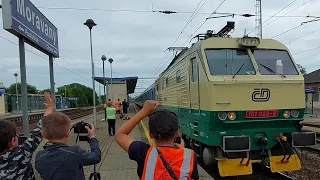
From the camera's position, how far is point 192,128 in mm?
8070

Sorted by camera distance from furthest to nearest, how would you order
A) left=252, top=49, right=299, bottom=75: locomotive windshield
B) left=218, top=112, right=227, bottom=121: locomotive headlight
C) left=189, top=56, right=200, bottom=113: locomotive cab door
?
1. left=189, top=56, right=200, bottom=113: locomotive cab door
2. left=252, top=49, right=299, bottom=75: locomotive windshield
3. left=218, top=112, right=227, bottom=121: locomotive headlight

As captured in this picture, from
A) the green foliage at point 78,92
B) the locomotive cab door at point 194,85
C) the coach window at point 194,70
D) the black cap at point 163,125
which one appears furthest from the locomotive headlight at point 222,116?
the green foliage at point 78,92

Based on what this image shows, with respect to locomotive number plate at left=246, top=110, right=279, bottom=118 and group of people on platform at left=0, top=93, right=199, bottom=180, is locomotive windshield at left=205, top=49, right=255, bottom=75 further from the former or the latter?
group of people on platform at left=0, top=93, right=199, bottom=180

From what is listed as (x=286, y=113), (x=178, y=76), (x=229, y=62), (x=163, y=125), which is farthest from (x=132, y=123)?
(x=178, y=76)

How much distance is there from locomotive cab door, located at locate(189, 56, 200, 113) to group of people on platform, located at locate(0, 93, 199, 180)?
457 centimetres

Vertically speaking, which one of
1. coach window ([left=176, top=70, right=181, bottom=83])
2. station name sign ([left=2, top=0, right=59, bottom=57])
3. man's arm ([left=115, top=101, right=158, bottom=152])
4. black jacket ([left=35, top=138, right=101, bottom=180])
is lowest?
black jacket ([left=35, top=138, right=101, bottom=180])

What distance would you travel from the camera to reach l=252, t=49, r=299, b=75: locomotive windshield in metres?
7.31

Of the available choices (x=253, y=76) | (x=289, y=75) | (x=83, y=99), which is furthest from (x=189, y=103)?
(x=83, y=99)

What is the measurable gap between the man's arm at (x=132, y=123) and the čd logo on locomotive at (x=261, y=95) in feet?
14.9

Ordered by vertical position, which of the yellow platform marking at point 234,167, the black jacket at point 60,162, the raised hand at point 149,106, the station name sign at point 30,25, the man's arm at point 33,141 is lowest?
the yellow platform marking at point 234,167

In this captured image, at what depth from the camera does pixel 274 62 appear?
294 inches

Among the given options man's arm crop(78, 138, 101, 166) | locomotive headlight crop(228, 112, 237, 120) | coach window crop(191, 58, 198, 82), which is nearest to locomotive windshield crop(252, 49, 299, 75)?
locomotive headlight crop(228, 112, 237, 120)

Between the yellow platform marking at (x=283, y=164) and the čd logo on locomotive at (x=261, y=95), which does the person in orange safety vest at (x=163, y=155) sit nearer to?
the čd logo on locomotive at (x=261, y=95)

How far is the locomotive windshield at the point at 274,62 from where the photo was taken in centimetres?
731
